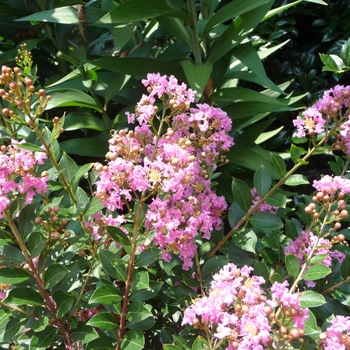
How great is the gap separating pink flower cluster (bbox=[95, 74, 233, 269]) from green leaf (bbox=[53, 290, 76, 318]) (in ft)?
0.54

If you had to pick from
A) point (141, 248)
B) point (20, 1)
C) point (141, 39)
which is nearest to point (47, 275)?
point (141, 248)

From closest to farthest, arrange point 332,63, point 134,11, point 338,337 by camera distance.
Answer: point 338,337 → point 332,63 → point 134,11

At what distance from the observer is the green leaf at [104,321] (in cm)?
74

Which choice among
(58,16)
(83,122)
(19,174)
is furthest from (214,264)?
(58,16)

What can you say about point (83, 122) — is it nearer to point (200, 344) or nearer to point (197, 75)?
point (197, 75)

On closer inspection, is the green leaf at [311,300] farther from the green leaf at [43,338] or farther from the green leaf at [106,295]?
the green leaf at [43,338]

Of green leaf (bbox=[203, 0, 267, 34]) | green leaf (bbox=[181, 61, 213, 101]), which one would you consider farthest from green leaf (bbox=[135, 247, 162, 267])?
green leaf (bbox=[203, 0, 267, 34])

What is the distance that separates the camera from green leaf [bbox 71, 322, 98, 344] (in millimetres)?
756

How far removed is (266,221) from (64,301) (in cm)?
44

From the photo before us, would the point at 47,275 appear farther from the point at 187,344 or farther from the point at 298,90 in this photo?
the point at 298,90

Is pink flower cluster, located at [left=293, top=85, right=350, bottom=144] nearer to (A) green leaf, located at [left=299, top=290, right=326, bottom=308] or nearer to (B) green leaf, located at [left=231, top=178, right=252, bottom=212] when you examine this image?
(B) green leaf, located at [left=231, top=178, right=252, bottom=212]

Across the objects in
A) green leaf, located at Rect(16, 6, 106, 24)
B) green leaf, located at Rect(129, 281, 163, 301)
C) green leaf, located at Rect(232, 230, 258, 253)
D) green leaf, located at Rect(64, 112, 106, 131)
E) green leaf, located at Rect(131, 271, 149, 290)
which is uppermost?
green leaf, located at Rect(16, 6, 106, 24)

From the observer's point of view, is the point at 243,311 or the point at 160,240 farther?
the point at 160,240

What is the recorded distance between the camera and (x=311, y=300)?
28.8 inches
